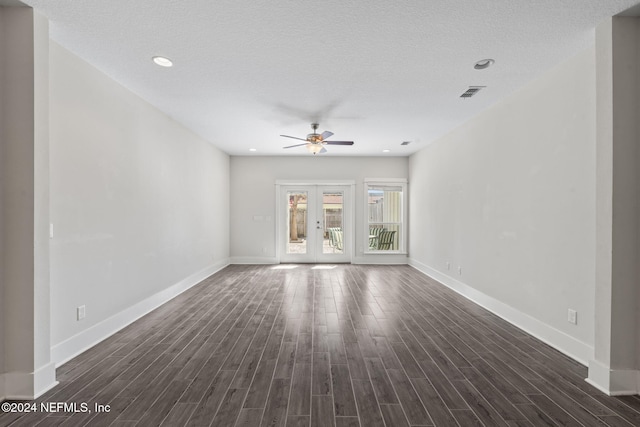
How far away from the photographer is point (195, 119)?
4711mm

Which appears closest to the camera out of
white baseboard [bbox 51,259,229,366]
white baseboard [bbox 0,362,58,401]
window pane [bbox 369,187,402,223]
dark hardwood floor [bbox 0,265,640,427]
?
dark hardwood floor [bbox 0,265,640,427]

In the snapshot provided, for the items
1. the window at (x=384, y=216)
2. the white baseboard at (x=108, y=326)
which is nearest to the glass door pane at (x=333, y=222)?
the window at (x=384, y=216)

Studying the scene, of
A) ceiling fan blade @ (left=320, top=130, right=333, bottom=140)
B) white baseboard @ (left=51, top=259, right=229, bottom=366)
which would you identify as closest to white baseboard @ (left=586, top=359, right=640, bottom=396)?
ceiling fan blade @ (left=320, top=130, right=333, bottom=140)

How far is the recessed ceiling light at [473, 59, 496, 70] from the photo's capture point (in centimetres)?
291

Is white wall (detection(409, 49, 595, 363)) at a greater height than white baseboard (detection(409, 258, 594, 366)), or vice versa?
white wall (detection(409, 49, 595, 363))

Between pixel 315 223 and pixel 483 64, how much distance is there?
215 inches

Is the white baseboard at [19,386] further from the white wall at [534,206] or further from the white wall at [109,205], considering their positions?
the white wall at [534,206]

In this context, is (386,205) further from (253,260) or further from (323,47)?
(323,47)

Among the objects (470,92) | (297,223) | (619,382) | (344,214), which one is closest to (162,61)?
(470,92)

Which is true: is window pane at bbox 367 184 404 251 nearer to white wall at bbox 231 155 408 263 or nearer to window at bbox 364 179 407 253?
window at bbox 364 179 407 253

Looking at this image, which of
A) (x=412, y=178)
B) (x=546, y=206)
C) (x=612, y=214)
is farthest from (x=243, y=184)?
(x=612, y=214)

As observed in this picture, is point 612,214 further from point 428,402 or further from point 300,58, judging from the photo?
point 300,58

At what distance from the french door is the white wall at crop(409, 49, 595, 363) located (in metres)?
3.09

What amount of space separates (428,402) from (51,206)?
10.9 ft
